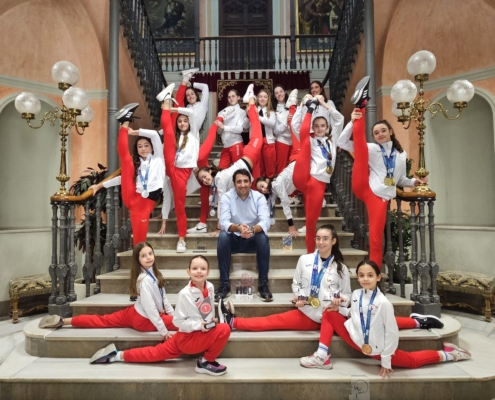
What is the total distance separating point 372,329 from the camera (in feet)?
8.52

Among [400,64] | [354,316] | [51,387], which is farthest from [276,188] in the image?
[400,64]

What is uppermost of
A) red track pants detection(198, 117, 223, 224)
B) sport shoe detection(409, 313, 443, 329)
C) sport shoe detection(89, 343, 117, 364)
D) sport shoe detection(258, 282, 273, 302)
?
red track pants detection(198, 117, 223, 224)

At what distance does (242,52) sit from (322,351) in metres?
8.96

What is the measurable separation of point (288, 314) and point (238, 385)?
0.73m

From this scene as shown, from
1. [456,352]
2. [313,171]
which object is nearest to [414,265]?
[456,352]

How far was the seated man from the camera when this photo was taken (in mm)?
3400

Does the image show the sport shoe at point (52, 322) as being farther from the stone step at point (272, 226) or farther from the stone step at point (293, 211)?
the stone step at point (293, 211)

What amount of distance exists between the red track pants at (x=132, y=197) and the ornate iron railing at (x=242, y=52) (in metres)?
6.58

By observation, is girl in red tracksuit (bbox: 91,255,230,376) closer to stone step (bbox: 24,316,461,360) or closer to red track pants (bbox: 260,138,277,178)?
stone step (bbox: 24,316,461,360)

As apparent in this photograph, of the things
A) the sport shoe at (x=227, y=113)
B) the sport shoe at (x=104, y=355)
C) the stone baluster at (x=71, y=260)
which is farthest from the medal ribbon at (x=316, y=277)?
the sport shoe at (x=227, y=113)

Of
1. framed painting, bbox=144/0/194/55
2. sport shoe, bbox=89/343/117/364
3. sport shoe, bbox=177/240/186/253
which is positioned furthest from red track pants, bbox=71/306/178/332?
framed painting, bbox=144/0/194/55

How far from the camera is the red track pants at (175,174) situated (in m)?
4.12

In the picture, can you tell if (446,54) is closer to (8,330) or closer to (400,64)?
(400,64)

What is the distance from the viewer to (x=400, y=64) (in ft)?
20.1
